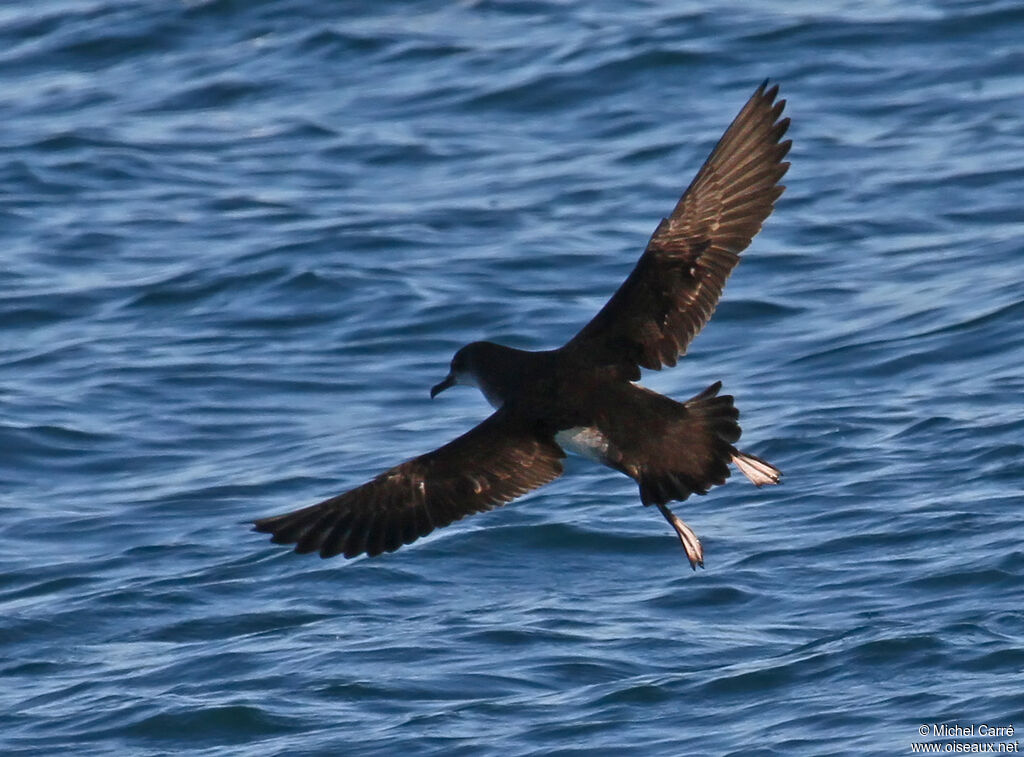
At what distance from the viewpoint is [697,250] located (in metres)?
6.84

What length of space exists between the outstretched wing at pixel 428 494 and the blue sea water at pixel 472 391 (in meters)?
0.92

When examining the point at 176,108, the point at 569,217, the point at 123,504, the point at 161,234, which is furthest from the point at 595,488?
the point at 176,108

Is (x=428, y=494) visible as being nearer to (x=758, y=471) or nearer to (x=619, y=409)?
(x=619, y=409)

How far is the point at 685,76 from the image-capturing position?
518 inches

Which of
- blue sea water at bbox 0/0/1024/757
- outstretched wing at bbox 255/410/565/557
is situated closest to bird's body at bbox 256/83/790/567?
outstretched wing at bbox 255/410/565/557

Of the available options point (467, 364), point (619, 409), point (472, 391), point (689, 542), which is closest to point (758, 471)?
point (689, 542)

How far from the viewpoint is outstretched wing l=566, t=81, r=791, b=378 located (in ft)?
21.7

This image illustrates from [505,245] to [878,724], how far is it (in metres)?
5.16

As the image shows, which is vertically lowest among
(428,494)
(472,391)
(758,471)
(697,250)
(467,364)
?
(472,391)

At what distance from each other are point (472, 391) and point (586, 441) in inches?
134

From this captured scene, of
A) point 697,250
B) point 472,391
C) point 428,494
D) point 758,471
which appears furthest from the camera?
point 472,391

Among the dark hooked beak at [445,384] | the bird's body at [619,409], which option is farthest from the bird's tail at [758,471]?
the dark hooked beak at [445,384]

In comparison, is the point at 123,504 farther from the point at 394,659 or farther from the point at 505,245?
the point at 505,245

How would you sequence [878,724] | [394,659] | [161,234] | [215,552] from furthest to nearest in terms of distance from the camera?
[161,234]
[215,552]
[394,659]
[878,724]
